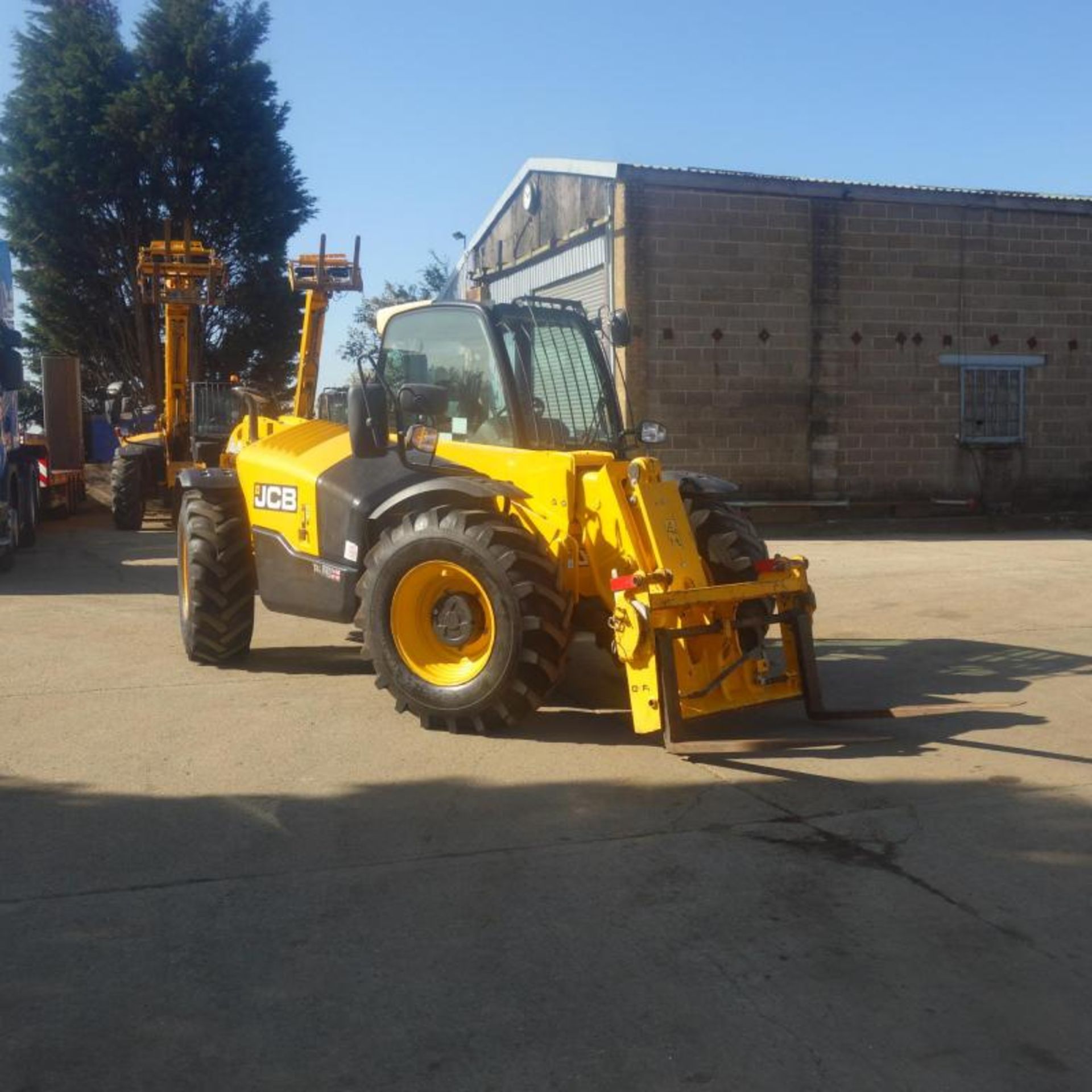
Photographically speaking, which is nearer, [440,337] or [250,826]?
[250,826]

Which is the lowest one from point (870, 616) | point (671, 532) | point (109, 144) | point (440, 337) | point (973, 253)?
point (870, 616)

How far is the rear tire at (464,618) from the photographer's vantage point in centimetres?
640

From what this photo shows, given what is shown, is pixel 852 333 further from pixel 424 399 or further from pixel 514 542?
pixel 514 542

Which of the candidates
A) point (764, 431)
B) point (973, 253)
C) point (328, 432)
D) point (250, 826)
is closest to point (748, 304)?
point (764, 431)

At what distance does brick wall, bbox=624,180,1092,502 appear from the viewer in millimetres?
19047

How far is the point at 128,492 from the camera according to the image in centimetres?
1906

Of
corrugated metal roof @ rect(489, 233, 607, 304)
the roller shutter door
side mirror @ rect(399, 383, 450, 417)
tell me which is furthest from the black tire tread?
the roller shutter door

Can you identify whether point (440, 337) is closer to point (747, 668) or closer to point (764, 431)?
point (747, 668)

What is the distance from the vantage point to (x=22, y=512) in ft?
52.1

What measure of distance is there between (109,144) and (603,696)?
26822mm

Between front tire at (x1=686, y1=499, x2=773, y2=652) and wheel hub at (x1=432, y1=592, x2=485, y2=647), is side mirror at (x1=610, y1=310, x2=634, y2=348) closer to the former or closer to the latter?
front tire at (x1=686, y1=499, x2=773, y2=652)

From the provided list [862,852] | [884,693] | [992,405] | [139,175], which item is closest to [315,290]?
[884,693]

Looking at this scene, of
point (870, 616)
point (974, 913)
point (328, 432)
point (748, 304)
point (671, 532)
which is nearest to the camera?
point (974, 913)

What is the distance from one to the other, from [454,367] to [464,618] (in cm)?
162
